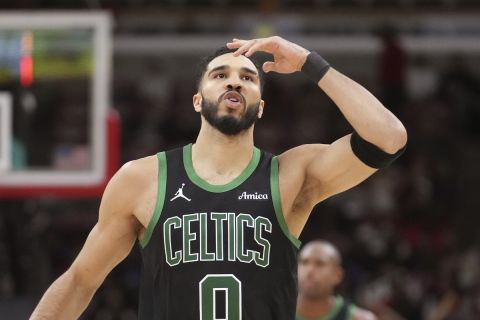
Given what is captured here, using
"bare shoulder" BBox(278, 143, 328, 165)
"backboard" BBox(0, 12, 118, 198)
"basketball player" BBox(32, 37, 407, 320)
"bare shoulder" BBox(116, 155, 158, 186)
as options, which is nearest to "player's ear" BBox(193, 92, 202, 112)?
"basketball player" BBox(32, 37, 407, 320)

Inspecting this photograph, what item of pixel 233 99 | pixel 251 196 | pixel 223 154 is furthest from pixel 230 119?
pixel 251 196

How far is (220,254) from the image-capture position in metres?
4.82

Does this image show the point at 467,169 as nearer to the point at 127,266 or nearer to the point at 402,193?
the point at 402,193

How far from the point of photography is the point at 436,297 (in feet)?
47.0

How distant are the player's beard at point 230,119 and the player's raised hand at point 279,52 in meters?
0.19

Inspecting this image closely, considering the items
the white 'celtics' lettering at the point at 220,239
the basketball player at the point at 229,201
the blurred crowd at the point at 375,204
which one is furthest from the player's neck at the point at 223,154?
the blurred crowd at the point at 375,204

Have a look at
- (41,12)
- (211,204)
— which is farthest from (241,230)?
(41,12)

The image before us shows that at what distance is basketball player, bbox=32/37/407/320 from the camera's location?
4.79 m

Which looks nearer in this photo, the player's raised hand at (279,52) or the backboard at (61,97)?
the player's raised hand at (279,52)

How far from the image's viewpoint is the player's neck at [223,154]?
16.5 feet

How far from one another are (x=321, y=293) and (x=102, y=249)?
10.6ft

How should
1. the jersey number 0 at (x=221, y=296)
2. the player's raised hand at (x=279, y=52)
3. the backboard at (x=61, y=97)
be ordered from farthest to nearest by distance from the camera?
the backboard at (x=61, y=97)
the player's raised hand at (x=279, y=52)
the jersey number 0 at (x=221, y=296)

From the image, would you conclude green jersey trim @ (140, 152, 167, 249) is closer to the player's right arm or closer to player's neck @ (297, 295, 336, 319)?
the player's right arm

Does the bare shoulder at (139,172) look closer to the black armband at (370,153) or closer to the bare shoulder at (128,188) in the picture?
the bare shoulder at (128,188)
